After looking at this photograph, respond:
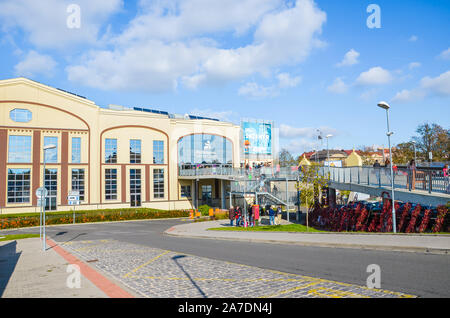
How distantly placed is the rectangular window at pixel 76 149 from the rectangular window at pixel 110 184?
3.95m

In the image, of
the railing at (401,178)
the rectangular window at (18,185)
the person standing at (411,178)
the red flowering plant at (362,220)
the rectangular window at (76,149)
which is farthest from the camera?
Answer: the rectangular window at (76,149)

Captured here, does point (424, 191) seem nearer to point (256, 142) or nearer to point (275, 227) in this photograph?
point (275, 227)

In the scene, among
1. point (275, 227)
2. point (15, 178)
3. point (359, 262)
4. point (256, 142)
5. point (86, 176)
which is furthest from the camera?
point (256, 142)

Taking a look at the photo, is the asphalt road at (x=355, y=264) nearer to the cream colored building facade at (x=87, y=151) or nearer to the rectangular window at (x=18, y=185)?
the cream colored building facade at (x=87, y=151)

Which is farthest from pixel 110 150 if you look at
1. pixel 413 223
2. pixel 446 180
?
pixel 446 180

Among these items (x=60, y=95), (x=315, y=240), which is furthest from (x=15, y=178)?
(x=315, y=240)

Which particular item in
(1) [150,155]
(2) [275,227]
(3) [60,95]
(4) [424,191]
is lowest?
(2) [275,227]

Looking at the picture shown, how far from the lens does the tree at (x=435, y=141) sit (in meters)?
46.6

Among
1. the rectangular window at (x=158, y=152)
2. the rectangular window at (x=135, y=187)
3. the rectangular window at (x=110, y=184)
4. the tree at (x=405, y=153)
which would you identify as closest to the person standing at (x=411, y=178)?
the tree at (x=405, y=153)

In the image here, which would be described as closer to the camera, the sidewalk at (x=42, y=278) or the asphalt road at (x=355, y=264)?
the asphalt road at (x=355, y=264)

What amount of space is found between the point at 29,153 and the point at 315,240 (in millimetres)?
39728

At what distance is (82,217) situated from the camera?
37.5 metres

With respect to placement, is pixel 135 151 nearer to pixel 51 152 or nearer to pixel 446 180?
pixel 51 152
